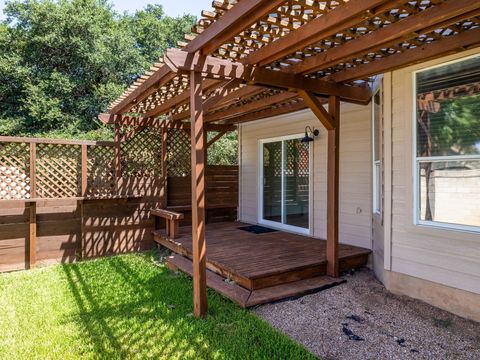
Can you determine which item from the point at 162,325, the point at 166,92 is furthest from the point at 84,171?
the point at 162,325

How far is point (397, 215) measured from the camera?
3.69 m

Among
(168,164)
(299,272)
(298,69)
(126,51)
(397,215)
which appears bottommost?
(299,272)

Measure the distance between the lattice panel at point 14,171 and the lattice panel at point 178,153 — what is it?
2537mm

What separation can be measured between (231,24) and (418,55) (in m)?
1.81

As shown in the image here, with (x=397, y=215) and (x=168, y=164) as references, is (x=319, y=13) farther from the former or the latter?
(x=168, y=164)

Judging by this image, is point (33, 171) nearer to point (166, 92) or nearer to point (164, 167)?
point (164, 167)

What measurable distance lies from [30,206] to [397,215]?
532 cm

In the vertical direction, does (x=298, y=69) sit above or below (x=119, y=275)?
above

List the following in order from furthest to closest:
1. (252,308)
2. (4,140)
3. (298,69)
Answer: (4,140) < (298,69) < (252,308)

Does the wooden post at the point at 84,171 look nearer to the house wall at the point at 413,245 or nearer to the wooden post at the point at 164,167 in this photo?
the wooden post at the point at 164,167

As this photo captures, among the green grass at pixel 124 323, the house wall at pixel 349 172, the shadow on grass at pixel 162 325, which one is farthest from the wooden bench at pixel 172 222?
the house wall at pixel 349 172

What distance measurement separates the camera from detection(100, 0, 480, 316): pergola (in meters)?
2.44

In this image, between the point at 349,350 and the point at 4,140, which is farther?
the point at 4,140

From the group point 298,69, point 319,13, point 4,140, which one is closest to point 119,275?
point 4,140
